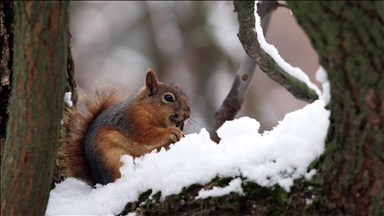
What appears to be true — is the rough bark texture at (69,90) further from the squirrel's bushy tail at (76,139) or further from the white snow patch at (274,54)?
the white snow patch at (274,54)

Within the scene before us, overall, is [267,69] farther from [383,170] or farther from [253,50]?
[383,170]

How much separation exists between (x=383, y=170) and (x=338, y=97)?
19 centimetres

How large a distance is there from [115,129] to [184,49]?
411 centimetres

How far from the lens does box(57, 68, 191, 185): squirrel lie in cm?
201

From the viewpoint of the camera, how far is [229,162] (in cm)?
135

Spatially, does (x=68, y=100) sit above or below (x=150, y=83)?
below

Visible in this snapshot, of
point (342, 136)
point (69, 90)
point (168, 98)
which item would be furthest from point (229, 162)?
point (168, 98)

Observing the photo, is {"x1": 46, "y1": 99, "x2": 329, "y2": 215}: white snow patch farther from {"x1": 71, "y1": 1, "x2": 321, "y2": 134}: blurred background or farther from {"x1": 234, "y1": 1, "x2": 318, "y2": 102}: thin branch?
{"x1": 71, "y1": 1, "x2": 321, "y2": 134}: blurred background

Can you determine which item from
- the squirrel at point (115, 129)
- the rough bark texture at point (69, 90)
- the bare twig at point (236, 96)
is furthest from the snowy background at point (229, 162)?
the bare twig at point (236, 96)

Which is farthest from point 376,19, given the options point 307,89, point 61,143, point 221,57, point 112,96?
point 221,57

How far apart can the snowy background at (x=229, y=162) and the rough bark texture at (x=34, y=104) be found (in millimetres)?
387

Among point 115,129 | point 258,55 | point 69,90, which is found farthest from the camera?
point 115,129

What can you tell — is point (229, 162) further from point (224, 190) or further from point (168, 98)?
point (168, 98)

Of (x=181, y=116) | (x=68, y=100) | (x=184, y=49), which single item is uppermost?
(x=184, y=49)
